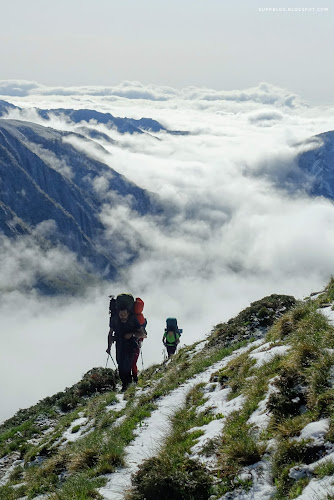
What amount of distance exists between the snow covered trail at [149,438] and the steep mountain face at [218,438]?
0.12 ft

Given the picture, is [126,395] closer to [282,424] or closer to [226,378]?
[226,378]

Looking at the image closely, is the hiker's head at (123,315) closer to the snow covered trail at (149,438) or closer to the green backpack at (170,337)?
the snow covered trail at (149,438)

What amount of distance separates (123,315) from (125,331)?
87cm

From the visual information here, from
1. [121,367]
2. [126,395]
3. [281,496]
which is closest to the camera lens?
[281,496]

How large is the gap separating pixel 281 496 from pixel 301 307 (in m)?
8.02

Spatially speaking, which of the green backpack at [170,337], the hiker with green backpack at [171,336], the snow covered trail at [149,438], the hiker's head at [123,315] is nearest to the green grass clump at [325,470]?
the snow covered trail at [149,438]

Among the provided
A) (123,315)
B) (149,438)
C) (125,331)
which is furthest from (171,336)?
(149,438)

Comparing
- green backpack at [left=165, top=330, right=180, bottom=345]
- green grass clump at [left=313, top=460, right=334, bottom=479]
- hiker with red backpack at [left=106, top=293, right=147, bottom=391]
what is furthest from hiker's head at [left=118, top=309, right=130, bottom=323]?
green grass clump at [left=313, top=460, right=334, bottom=479]

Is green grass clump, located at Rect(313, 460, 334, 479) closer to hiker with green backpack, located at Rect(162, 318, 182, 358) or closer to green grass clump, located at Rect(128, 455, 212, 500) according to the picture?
green grass clump, located at Rect(128, 455, 212, 500)

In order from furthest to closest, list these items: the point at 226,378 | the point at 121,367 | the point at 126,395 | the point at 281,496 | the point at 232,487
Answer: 1. the point at 121,367
2. the point at 126,395
3. the point at 226,378
4. the point at 232,487
5. the point at 281,496

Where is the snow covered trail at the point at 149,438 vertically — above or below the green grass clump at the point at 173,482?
above

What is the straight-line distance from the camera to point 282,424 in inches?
286

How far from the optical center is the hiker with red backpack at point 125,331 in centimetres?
2034

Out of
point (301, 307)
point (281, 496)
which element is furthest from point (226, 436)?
point (301, 307)
